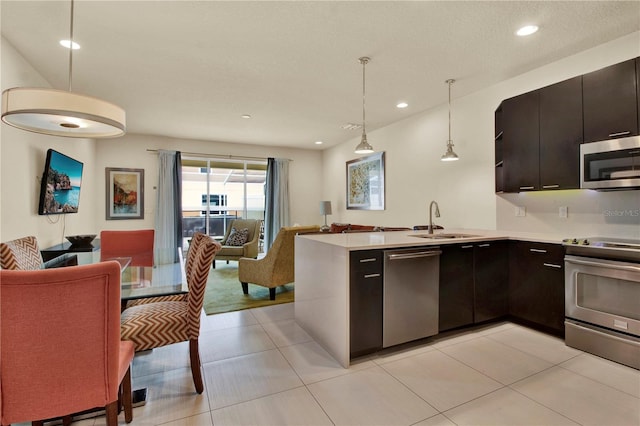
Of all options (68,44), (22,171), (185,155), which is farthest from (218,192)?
(68,44)

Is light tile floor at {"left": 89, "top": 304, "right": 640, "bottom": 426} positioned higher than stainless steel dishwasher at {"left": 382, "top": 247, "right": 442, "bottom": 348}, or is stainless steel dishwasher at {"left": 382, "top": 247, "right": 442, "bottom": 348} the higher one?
stainless steel dishwasher at {"left": 382, "top": 247, "right": 442, "bottom": 348}

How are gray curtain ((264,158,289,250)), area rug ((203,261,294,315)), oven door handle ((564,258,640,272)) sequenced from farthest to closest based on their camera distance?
gray curtain ((264,158,289,250)) < area rug ((203,261,294,315)) < oven door handle ((564,258,640,272))

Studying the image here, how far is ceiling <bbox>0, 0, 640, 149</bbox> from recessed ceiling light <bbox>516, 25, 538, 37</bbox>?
51 mm

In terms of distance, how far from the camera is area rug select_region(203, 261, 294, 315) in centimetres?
365

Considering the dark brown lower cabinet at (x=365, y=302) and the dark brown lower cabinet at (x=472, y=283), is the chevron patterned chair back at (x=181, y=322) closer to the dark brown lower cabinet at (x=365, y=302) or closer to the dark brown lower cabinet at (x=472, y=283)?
the dark brown lower cabinet at (x=365, y=302)

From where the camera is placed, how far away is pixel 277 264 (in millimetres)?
3770

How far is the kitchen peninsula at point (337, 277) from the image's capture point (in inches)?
89.7

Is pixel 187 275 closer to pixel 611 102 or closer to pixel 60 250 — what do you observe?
pixel 60 250

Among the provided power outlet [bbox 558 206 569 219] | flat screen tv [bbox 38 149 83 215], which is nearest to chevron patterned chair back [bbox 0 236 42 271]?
flat screen tv [bbox 38 149 83 215]

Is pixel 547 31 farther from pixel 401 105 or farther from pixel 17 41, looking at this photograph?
pixel 17 41

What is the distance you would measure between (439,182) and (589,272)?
2.23 metres

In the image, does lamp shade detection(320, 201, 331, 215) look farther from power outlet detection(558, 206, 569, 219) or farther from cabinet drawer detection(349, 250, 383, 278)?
cabinet drawer detection(349, 250, 383, 278)

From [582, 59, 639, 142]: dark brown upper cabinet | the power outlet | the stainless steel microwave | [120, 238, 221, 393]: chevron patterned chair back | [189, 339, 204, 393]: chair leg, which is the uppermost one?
[582, 59, 639, 142]: dark brown upper cabinet

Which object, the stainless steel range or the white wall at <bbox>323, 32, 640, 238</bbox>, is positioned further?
the white wall at <bbox>323, 32, 640, 238</bbox>
